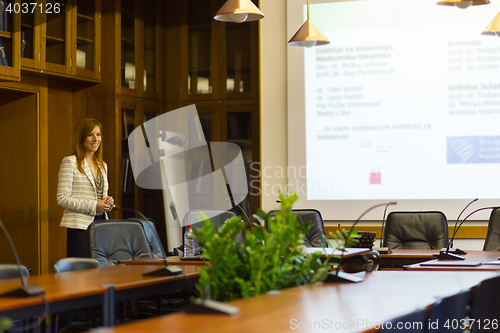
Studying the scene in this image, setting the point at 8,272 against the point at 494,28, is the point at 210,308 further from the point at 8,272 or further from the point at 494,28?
the point at 494,28

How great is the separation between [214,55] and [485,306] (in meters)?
4.60

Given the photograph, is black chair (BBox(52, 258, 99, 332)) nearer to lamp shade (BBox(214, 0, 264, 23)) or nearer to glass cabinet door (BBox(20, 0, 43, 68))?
lamp shade (BBox(214, 0, 264, 23))

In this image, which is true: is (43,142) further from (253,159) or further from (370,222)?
(370,222)

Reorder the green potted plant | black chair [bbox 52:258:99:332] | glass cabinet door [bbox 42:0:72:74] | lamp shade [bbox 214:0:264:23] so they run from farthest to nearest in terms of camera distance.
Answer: glass cabinet door [bbox 42:0:72:74] → lamp shade [bbox 214:0:264:23] → black chair [bbox 52:258:99:332] → the green potted plant

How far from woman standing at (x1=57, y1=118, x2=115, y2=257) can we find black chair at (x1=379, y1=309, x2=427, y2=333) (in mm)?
2885

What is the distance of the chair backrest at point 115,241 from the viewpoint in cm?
336

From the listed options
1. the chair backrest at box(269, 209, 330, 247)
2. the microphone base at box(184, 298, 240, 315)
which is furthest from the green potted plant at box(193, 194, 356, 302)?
the chair backrest at box(269, 209, 330, 247)

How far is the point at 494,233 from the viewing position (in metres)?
4.21

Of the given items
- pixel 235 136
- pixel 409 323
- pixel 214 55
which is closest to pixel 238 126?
pixel 235 136

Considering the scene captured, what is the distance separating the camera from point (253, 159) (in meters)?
5.84

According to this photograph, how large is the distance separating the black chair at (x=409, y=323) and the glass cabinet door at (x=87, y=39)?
4.61 metres

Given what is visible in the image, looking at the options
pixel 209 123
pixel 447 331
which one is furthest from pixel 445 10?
pixel 447 331

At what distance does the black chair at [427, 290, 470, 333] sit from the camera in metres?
1.50

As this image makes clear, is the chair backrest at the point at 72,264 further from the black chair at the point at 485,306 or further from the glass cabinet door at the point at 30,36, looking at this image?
the glass cabinet door at the point at 30,36
